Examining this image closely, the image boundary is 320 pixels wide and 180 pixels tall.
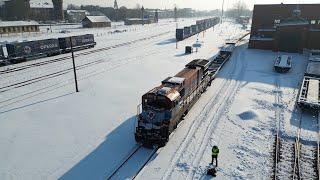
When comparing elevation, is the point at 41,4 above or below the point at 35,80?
above

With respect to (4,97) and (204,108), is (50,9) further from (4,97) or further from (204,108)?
(204,108)

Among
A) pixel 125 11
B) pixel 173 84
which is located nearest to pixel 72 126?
pixel 173 84

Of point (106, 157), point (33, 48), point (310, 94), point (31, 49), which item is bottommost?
point (106, 157)

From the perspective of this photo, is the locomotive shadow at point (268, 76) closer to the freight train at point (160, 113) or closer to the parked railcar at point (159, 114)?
the freight train at point (160, 113)

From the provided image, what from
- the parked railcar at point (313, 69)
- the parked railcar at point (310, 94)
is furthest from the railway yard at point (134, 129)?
the parked railcar at point (313, 69)

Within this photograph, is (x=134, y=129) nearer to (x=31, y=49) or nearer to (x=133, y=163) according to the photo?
(x=133, y=163)

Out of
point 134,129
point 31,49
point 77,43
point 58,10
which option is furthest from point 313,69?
point 58,10
